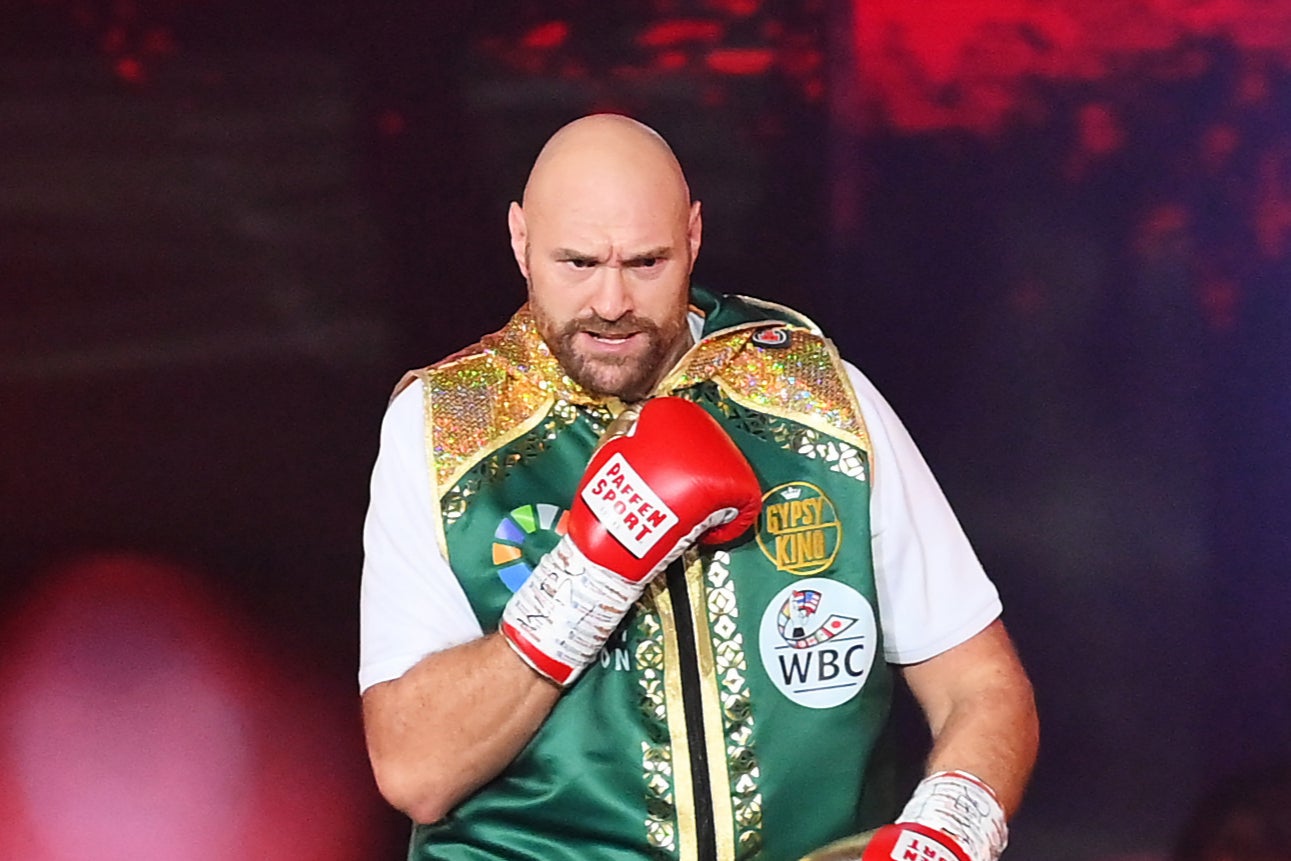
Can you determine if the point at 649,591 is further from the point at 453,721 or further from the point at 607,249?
the point at 607,249

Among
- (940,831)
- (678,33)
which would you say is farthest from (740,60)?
(940,831)

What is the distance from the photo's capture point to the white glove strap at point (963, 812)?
6.10 ft

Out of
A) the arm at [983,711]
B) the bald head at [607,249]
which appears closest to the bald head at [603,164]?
the bald head at [607,249]

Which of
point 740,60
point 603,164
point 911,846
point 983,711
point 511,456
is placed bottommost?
point 911,846

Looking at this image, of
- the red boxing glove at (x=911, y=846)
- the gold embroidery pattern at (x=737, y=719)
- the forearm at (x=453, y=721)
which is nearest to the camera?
the red boxing glove at (x=911, y=846)

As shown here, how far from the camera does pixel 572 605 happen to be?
6.19 ft

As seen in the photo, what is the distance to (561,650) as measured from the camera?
1.90 m

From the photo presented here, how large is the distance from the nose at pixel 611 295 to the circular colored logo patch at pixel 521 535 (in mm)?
243

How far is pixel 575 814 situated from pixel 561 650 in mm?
243

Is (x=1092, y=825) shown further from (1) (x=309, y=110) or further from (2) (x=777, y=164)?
(1) (x=309, y=110)

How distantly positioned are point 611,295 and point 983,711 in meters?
0.66

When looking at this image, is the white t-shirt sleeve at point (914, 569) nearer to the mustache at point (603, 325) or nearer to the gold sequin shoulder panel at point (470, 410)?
the mustache at point (603, 325)

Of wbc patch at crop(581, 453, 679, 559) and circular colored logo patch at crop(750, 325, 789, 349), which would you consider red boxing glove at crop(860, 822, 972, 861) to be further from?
circular colored logo patch at crop(750, 325, 789, 349)

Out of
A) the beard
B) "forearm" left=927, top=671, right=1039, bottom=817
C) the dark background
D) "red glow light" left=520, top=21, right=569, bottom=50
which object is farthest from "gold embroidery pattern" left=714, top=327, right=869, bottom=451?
"red glow light" left=520, top=21, right=569, bottom=50
